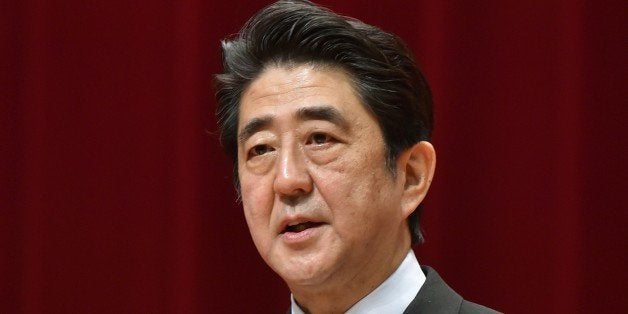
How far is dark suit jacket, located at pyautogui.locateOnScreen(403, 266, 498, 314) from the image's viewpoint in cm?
139

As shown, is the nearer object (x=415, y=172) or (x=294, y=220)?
(x=294, y=220)

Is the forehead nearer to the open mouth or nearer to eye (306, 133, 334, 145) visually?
eye (306, 133, 334, 145)

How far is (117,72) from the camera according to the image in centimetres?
187

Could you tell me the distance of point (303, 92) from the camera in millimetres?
1391

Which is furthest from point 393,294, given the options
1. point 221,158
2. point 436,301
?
point 221,158

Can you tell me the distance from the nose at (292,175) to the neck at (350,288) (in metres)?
0.13

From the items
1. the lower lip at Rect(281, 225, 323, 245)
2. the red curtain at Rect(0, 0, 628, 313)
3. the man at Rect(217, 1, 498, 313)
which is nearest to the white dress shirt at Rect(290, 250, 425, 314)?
the man at Rect(217, 1, 498, 313)

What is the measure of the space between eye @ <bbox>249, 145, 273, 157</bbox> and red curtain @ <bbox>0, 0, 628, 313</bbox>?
17.0 inches

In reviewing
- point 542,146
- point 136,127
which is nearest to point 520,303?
point 542,146

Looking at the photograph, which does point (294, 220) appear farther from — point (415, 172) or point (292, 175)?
point (415, 172)

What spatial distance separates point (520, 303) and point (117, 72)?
2.61ft

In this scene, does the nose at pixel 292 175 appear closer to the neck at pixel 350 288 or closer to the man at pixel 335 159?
the man at pixel 335 159

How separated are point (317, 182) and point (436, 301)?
0.22 m

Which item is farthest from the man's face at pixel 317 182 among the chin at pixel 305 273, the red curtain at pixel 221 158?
the red curtain at pixel 221 158
